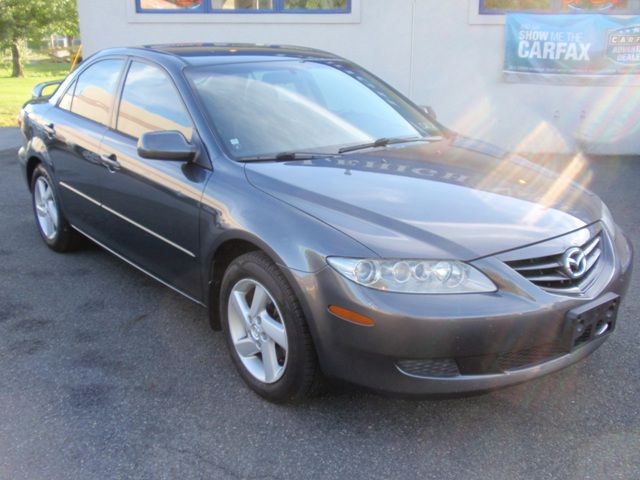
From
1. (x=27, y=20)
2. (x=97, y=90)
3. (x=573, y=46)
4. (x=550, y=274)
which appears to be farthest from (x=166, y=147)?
(x=27, y=20)

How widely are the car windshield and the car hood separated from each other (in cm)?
23

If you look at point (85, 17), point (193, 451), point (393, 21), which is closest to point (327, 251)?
point (193, 451)

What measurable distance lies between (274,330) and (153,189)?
1208 millimetres

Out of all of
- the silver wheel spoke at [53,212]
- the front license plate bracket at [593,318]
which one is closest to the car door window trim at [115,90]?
the silver wheel spoke at [53,212]

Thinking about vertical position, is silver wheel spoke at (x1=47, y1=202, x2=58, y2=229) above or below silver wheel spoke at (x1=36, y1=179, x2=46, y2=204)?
below

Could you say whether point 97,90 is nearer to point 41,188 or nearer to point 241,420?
point 41,188

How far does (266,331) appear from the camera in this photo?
2.85m

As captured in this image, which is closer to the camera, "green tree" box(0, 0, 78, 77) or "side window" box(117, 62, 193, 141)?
"side window" box(117, 62, 193, 141)

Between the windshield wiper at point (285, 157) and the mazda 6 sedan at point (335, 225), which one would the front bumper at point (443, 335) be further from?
the windshield wiper at point (285, 157)

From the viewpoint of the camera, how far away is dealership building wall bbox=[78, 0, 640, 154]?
8.87 meters

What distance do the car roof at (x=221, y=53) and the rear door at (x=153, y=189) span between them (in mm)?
141

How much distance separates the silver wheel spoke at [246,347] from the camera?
303 centimetres

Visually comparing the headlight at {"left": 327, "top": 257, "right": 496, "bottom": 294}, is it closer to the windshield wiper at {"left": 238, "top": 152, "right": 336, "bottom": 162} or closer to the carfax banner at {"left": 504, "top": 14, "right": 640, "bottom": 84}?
the windshield wiper at {"left": 238, "top": 152, "right": 336, "bottom": 162}

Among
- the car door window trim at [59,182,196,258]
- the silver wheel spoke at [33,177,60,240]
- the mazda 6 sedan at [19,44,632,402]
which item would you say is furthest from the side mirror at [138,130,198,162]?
Result: the silver wheel spoke at [33,177,60,240]
